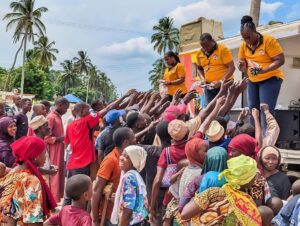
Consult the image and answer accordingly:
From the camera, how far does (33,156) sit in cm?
371

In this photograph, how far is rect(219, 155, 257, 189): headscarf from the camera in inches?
118

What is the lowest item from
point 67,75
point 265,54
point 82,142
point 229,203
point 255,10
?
point 229,203

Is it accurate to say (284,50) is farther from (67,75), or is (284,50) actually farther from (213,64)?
(67,75)

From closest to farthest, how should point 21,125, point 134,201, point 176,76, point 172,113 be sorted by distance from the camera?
point 134,201, point 172,113, point 21,125, point 176,76

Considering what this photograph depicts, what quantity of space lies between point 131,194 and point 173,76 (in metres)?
4.02

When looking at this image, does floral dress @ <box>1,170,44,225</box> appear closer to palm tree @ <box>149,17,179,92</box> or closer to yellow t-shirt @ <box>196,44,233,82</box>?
yellow t-shirt @ <box>196,44,233,82</box>

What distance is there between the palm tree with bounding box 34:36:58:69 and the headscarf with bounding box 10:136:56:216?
60.7 m

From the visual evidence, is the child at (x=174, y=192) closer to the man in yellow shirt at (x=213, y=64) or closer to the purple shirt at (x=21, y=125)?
the man in yellow shirt at (x=213, y=64)

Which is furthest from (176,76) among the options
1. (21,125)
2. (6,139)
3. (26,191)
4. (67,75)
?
(67,75)

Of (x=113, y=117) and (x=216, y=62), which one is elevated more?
(x=216, y=62)

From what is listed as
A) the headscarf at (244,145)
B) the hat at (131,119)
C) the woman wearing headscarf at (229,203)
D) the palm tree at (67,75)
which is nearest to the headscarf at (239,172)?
the woman wearing headscarf at (229,203)

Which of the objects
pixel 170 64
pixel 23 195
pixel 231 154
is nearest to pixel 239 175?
pixel 231 154

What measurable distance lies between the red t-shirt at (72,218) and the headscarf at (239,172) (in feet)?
3.32

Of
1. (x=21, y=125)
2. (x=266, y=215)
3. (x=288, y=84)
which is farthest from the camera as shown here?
(x=288, y=84)
